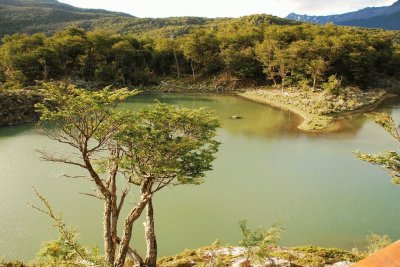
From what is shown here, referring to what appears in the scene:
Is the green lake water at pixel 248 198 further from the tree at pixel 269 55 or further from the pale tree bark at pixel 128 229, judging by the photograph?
the tree at pixel 269 55

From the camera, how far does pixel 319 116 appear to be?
35156mm

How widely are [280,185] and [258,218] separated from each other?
173 inches

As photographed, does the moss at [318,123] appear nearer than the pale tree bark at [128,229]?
No

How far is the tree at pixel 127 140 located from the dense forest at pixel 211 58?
3447cm

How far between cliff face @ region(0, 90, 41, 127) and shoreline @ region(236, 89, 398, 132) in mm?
27085

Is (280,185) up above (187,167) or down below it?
below

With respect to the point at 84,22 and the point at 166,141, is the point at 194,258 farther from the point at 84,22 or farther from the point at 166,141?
the point at 84,22

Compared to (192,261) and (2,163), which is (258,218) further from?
(2,163)

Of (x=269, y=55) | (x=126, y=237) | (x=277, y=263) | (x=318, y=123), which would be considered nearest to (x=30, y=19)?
(x=269, y=55)

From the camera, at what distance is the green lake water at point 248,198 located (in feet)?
50.2

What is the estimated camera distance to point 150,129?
1096 cm

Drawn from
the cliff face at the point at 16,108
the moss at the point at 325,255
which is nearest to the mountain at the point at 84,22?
the cliff face at the point at 16,108

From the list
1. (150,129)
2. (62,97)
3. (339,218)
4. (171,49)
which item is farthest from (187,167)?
(171,49)

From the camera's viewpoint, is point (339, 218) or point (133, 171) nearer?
point (133, 171)
